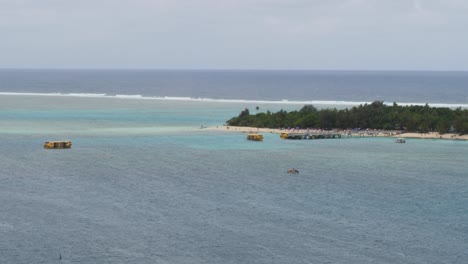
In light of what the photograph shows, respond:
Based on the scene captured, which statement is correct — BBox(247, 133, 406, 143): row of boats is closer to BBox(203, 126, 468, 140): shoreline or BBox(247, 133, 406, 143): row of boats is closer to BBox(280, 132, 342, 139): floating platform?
BBox(280, 132, 342, 139): floating platform

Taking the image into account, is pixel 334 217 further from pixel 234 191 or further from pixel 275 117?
pixel 275 117

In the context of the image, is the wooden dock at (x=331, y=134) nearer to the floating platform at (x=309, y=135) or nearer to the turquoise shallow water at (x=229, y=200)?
the floating platform at (x=309, y=135)

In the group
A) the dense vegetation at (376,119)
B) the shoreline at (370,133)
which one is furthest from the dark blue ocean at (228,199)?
the dense vegetation at (376,119)

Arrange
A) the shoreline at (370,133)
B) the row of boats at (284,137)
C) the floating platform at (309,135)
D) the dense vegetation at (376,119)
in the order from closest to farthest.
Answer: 1. the row of boats at (284,137)
2. the floating platform at (309,135)
3. the shoreline at (370,133)
4. the dense vegetation at (376,119)

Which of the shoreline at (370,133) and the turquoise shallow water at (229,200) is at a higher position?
the shoreline at (370,133)

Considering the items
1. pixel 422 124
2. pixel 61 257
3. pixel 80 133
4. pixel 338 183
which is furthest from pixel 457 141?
pixel 61 257

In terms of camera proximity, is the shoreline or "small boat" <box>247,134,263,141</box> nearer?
"small boat" <box>247,134,263,141</box>

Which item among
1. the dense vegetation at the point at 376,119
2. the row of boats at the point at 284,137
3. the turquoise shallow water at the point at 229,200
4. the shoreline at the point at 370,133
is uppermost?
the dense vegetation at the point at 376,119

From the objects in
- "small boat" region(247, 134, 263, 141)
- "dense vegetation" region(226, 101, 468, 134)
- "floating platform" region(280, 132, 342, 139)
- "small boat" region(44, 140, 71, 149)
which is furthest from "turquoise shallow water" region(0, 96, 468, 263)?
"dense vegetation" region(226, 101, 468, 134)

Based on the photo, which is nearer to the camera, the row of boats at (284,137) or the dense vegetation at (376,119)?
the row of boats at (284,137)
